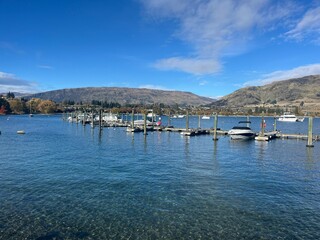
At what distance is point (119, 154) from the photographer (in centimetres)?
5706

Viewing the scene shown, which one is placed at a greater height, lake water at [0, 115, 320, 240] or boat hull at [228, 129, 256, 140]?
boat hull at [228, 129, 256, 140]

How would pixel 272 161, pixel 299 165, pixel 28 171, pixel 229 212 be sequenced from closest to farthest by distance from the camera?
pixel 229 212 < pixel 28 171 < pixel 299 165 < pixel 272 161

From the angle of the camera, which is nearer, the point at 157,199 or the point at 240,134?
the point at 157,199

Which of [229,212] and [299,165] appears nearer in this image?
[229,212]

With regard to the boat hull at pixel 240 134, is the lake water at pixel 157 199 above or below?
below

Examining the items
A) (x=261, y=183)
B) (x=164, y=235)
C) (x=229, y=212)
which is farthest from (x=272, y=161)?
(x=164, y=235)

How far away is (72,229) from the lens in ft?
69.3

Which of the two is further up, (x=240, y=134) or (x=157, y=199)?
(x=240, y=134)

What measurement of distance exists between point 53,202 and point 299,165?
3956cm

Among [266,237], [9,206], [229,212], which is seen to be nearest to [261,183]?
[229,212]

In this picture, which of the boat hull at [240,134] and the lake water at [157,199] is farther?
the boat hull at [240,134]

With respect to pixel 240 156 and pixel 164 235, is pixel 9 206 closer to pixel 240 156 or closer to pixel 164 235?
pixel 164 235

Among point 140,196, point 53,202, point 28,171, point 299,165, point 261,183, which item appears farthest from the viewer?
point 299,165

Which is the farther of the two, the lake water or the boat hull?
the boat hull
